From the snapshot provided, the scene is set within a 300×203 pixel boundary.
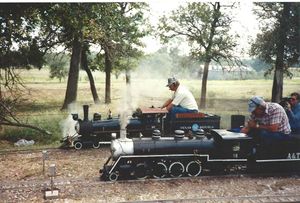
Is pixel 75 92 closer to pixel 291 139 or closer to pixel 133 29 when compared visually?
pixel 133 29

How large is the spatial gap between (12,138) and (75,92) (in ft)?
8.62

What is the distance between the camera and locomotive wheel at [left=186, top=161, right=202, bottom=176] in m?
6.77

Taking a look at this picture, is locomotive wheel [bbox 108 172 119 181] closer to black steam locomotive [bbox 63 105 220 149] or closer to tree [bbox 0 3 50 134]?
black steam locomotive [bbox 63 105 220 149]

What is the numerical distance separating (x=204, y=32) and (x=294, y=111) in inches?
288

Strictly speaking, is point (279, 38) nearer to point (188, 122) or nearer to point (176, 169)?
point (188, 122)

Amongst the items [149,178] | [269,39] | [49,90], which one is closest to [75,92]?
[49,90]

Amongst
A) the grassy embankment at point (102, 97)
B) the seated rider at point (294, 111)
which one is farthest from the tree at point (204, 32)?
the seated rider at point (294, 111)

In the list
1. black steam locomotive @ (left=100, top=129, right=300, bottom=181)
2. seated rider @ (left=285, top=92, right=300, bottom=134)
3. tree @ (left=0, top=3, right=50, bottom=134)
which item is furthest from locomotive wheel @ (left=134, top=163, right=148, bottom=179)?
tree @ (left=0, top=3, right=50, bottom=134)

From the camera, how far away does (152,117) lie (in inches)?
346

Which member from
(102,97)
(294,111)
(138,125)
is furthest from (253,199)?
(102,97)

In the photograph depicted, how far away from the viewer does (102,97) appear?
12625 millimetres

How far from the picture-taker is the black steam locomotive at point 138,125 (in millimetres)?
8492

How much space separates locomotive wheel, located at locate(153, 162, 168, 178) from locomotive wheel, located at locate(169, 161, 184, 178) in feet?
0.37

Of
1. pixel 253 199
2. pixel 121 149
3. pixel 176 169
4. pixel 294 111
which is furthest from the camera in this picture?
pixel 294 111
